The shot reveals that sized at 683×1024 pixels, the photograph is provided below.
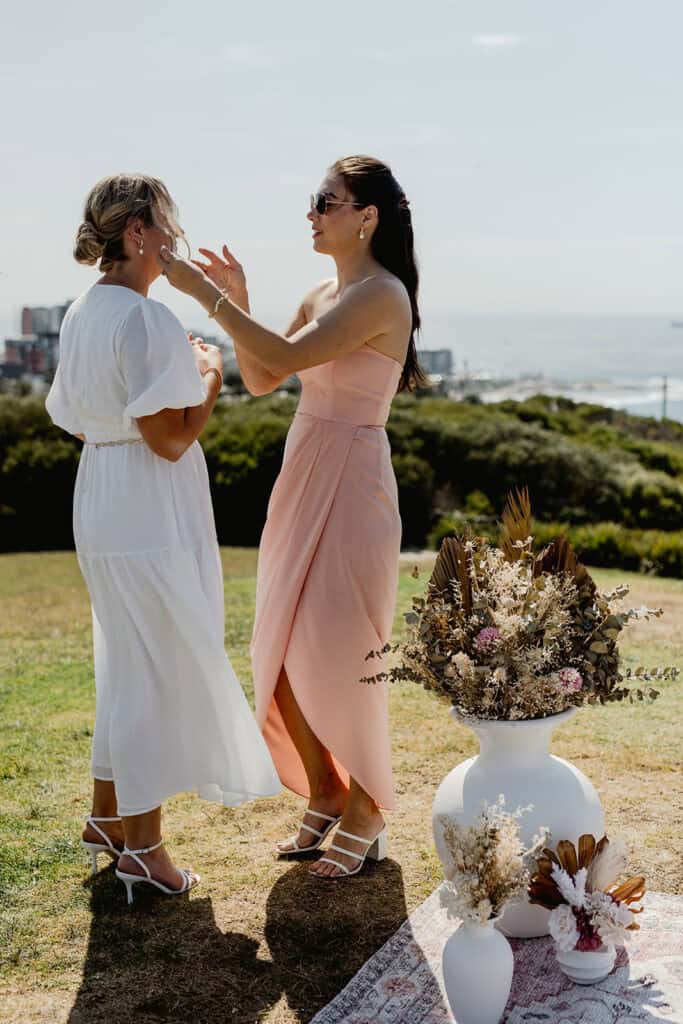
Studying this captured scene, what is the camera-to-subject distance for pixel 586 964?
3.15m

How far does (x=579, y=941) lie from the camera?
3137 mm

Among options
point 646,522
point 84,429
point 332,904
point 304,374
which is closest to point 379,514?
point 304,374

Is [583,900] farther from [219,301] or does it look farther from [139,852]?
[219,301]

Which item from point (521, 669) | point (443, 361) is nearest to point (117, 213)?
point (521, 669)

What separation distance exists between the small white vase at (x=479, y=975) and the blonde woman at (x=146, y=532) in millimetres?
985

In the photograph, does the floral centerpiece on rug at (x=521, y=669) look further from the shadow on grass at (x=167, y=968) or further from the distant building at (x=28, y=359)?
the distant building at (x=28, y=359)

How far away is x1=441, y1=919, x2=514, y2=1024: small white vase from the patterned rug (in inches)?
4.2

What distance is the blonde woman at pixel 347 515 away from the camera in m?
3.92

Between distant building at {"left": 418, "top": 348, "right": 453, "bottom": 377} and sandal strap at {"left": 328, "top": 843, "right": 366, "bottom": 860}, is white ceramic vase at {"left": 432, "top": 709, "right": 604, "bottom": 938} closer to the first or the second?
sandal strap at {"left": 328, "top": 843, "right": 366, "bottom": 860}

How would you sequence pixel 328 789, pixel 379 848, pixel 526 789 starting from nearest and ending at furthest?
pixel 526 789, pixel 379 848, pixel 328 789

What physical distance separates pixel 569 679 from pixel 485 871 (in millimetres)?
609

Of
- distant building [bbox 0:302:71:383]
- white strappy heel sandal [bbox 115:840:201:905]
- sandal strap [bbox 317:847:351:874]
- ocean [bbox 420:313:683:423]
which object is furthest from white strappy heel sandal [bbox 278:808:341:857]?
ocean [bbox 420:313:683:423]

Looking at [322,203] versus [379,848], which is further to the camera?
[379,848]

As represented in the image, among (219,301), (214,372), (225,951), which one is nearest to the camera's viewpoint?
(225,951)
